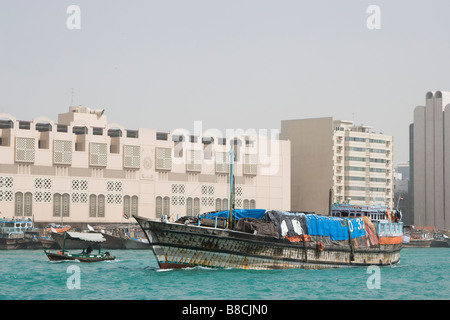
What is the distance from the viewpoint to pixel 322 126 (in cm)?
14775

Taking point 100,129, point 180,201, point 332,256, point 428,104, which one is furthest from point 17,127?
point 428,104

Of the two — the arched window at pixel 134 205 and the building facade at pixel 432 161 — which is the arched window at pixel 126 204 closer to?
the arched window at pixel 134 205

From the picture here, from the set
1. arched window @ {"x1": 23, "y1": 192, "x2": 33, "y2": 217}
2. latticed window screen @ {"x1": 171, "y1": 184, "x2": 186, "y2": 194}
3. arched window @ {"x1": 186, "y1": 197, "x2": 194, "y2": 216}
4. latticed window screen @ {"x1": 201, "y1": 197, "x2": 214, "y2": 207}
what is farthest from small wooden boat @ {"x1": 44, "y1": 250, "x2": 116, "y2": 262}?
latticed window screen @ {"x1": 201, "y1": 197, "x2": 214, "y2": 207}

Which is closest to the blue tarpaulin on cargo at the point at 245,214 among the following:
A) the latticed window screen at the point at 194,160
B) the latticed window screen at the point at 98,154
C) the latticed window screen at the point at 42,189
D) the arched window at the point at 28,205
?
the arched window at the point at 28,205

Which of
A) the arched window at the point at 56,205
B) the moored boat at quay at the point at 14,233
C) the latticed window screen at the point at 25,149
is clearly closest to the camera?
the moored boat at quay at the point at 14,233

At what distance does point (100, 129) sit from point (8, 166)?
13.5 meters

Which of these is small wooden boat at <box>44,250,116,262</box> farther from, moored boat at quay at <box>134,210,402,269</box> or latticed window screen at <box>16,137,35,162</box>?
latticed window screen at <box>16,137,35,162</box>

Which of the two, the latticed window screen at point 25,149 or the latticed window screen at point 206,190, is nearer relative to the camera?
the latticed window screen at point 25,149

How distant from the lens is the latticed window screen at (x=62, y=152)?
101875 mm

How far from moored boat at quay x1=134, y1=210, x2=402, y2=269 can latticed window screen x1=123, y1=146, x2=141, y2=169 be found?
58420mm

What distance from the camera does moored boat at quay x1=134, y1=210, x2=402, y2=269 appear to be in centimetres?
4347

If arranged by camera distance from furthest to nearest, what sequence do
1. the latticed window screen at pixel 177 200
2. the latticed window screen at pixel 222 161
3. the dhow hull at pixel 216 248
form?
the latticed window screen at pixel 222 161, the latticed window screen at pixel 177 200, the dhow hull at pixel 216 248

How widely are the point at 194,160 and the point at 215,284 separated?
247 ft

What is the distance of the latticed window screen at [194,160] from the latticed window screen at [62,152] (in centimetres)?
1739
